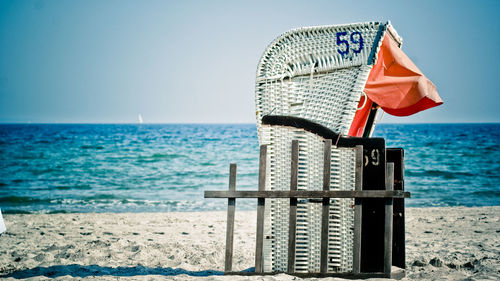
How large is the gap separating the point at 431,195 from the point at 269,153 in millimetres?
11398

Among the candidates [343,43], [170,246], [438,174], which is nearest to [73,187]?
[170,246]

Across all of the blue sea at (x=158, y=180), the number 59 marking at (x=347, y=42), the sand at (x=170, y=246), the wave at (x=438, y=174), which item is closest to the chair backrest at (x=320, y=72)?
the number 59 marking at (x=347, y=42)

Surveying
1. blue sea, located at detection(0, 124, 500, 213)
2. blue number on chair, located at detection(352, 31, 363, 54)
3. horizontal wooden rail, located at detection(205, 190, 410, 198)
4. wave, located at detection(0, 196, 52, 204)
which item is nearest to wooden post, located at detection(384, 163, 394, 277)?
horizontal wooden rail, located at detection(205, 190, 410, 198)

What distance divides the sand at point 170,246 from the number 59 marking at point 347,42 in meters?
2.19

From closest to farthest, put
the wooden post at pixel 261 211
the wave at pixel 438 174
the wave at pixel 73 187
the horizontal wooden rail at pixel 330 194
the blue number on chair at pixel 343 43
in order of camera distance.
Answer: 1. the horizontal wooden rail at pixel 330 194
2. the wooden post at pixel 261 211
3. the blue number on chair at pixel 343 43
4. the wave at pixel 73 187
5. the wave at pixel 438 174

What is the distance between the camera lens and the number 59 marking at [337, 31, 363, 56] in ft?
13.4

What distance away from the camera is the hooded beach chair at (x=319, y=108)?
4.04 metres

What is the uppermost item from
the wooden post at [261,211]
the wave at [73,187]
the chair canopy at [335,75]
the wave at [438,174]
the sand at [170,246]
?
the chair canopy at [335,75]

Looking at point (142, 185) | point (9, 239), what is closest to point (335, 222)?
point (9, 239)

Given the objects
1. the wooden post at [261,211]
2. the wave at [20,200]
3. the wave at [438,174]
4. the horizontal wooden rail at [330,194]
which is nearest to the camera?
the horizontal wooden rail at [330,194]

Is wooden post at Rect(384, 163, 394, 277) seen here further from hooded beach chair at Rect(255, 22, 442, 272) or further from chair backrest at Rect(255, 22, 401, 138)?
chair backrest at Rect(255, 22, 401, 138)

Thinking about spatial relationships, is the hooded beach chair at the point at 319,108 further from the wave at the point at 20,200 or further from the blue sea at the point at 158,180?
the wave at the point at 20,200

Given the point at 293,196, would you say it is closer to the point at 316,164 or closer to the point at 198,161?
the point at 316,164

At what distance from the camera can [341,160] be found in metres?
4.05
